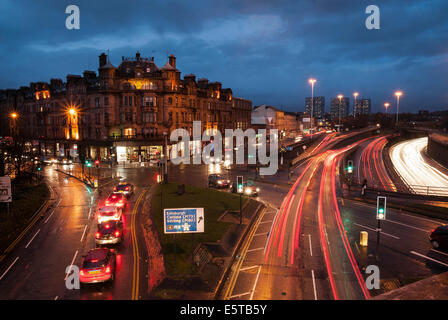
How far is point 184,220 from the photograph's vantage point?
52.0 ft

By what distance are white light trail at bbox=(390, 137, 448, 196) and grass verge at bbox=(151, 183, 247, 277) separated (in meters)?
23.8

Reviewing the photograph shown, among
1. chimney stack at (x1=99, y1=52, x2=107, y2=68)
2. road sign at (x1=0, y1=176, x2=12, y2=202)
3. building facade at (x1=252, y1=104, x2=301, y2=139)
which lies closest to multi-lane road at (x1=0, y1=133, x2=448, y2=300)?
road sign at (x1=0, y1=176, x2=12, y2=202)

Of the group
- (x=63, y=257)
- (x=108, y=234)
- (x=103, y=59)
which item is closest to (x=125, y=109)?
(x=103, y=59)

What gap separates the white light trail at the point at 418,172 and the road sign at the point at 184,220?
3029 centimetres

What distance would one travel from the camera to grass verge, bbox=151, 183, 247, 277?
1681 cm

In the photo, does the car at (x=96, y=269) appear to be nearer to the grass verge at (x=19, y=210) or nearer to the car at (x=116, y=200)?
the grass verge at (x=19, y=210)

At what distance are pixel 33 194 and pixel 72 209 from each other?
6.02 m

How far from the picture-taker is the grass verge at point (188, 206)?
16.8m

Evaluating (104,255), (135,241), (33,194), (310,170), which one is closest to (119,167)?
(33,194)

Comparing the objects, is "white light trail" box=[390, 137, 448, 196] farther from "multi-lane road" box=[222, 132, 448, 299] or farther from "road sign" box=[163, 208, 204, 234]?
"road sign" box=[163, 208, 204, 234]

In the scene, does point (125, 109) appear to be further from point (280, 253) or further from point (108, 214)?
point (280, 253)

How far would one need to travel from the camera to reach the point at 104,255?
15.3 metres

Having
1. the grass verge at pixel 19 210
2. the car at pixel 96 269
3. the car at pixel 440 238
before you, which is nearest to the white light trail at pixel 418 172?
the car at pixel 440 238

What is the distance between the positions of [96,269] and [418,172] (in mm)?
55744
